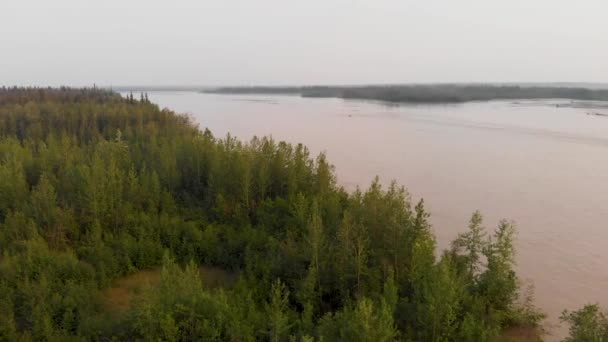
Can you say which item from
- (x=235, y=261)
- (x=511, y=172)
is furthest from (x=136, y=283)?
(x=511, y=172)

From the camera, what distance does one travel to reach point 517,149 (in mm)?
39438

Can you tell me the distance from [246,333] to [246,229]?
6.96 m

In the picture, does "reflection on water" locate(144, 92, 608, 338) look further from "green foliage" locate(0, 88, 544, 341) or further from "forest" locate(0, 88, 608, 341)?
"green foliage" locate(0, 88, 544, 341)

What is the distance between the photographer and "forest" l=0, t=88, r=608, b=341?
10055 mm

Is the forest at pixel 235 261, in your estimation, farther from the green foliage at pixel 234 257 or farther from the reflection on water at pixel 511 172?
the reflection on water at pixel 511 172

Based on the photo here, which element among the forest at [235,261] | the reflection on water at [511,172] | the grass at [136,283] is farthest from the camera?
the reflection on water at [511,172]

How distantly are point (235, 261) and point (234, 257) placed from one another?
258mm

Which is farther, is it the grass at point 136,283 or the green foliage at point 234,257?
the grass at point 136,283

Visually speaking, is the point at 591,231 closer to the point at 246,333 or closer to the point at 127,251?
the point at 246,333

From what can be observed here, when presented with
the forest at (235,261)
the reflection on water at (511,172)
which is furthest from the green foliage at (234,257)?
the reflection on water at (511,172)

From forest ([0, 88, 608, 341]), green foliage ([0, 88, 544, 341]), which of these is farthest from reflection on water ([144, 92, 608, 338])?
green foliage ([0, 88, 544, 341])

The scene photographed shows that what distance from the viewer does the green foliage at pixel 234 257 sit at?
10.1 metres

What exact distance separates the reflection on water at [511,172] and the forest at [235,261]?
2644 mm

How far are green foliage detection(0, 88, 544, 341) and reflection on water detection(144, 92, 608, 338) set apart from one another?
11.4 feet
